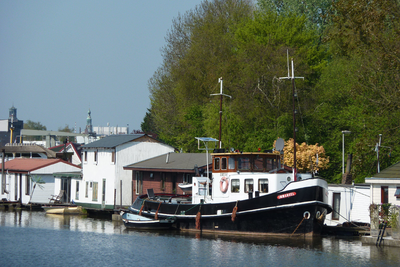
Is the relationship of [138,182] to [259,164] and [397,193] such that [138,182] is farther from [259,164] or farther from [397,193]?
[397,193]

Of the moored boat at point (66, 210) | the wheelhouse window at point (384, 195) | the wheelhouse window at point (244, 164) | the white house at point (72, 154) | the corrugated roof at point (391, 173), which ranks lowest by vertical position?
the moored boat at point (66, 210)

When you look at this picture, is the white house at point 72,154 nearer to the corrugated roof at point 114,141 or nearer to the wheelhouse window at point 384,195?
the corrugated roof at point 114,141

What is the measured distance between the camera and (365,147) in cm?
3284

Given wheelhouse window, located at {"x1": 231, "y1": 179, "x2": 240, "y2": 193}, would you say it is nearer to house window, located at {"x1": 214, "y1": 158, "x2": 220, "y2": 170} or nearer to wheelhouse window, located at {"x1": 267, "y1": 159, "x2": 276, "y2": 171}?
house window, located at {"x1": 214, "y1": 158, "x2": 220, "y2": 170}

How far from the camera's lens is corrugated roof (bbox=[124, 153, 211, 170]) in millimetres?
40881

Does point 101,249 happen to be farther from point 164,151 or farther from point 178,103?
point 178,103

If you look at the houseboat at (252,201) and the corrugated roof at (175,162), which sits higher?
the corrugated roof at (175,162)

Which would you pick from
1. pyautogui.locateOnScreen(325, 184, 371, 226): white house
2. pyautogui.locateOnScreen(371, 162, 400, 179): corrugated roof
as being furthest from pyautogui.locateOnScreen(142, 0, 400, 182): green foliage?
pyautogui.locateOnScreen(371, 162, 400, 179): corrugated roof

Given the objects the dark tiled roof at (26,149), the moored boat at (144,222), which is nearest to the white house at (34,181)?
the dark tiled roof at (26,149)

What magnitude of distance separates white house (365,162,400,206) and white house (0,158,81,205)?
1207 inches

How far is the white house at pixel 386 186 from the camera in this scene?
2767 cm

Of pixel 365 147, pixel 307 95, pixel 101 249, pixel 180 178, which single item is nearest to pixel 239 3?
pixel 307 95

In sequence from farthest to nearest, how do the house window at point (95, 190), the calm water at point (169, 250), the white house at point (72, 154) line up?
the white house at point (72, 154)
the house window at point (95, 190)
the calm water at point (169, 250)

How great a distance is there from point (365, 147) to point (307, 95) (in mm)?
14451
